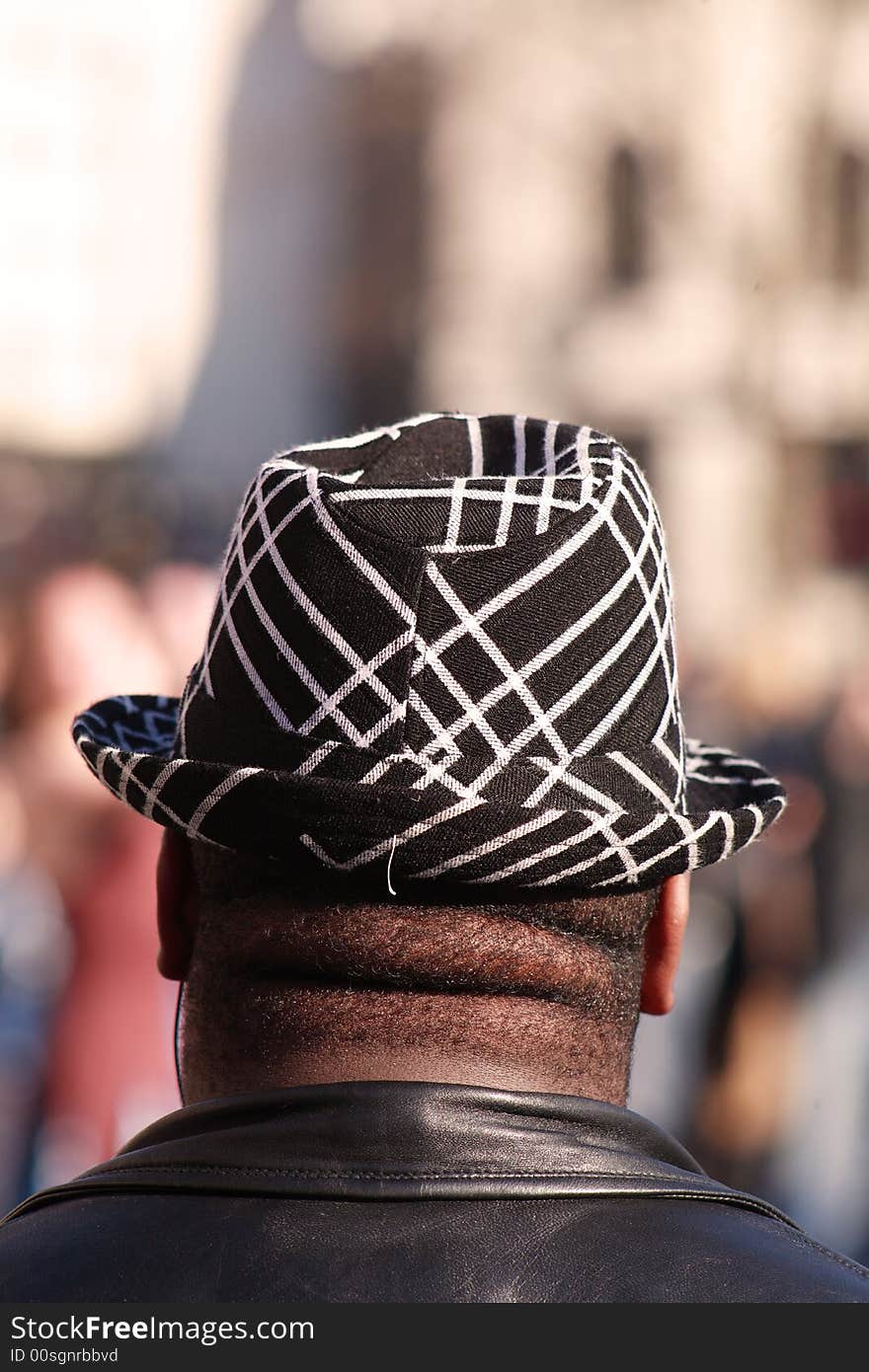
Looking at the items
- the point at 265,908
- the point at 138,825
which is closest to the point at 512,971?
the point at 265,908

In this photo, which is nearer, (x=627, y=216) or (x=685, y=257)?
(x=685, y=257)

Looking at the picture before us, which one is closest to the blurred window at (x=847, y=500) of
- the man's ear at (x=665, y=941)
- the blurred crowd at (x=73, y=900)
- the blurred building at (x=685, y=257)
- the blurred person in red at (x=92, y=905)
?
the blurred building at (x=685, y=257)

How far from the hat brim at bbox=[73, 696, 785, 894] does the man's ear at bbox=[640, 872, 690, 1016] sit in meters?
0.09

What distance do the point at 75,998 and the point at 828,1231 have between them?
2.51 m

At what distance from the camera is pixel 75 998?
4.51 meters

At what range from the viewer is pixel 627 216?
22859 millimetres

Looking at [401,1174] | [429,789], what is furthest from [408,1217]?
[429,789]

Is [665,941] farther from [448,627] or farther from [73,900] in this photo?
[73,900]

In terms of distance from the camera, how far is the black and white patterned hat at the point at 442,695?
157cm

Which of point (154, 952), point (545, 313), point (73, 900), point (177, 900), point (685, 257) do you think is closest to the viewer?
point (177, 900)

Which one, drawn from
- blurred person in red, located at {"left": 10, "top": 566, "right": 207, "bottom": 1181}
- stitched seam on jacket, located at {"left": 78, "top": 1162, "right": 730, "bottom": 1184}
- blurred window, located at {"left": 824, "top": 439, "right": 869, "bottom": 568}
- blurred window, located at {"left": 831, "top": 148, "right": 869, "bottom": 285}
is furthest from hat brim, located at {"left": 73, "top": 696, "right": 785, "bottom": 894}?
blurred window, located at {"left": 831, "top": 148, "right": 869, "bottom": 285}

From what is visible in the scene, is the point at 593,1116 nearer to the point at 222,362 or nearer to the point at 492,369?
the point at 492,369

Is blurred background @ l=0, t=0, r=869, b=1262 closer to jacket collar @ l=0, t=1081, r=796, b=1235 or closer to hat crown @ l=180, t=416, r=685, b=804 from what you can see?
hat crown @ l=180, t=416, r=685, b=804

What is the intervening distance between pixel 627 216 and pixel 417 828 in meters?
22.5
